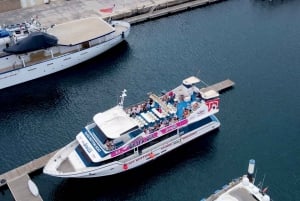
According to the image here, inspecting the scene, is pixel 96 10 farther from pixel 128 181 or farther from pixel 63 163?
pixel 128 181

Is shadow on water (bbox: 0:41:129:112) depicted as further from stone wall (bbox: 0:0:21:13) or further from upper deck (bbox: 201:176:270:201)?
upper deck (bbox: 201:176:270:201)

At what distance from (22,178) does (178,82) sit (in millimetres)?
34096

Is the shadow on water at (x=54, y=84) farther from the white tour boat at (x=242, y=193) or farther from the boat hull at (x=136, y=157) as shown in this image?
the white tour boat at (x=242, y=193)

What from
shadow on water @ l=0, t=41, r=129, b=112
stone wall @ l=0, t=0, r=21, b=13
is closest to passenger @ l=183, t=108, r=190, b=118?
→ shadow on water @ l=0, t=41, r=129, b=112

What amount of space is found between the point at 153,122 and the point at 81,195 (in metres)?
14.3

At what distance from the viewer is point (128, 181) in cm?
6350

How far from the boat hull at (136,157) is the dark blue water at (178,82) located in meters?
1.31

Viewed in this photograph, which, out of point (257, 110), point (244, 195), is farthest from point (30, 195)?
point (257, 110)

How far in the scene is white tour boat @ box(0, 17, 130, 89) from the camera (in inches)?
3280

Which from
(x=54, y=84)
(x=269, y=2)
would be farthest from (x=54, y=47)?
(x=269, y=2)

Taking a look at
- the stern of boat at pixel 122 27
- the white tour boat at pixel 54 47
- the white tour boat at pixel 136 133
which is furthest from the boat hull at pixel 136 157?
the stern of boat at pixel 122 27

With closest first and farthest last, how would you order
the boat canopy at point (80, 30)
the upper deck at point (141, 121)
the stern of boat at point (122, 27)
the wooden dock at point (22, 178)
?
the wooden dock at point (22, 178), the upper deck at point (141, 121), the boat canopy at point (80, 30), the stern of boat at point (122, 27)

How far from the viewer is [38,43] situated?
3300 inches

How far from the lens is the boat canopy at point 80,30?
88.4 meters
